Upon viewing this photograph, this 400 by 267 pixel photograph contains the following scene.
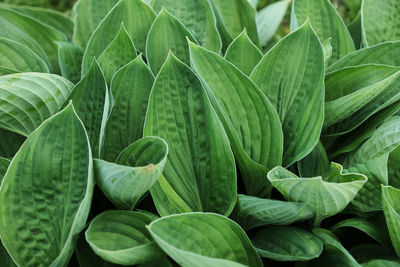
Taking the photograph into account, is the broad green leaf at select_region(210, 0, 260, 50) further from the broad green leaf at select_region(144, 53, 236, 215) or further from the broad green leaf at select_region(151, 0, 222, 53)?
the broad green leaf at select_region(144, 53, 236, 215)

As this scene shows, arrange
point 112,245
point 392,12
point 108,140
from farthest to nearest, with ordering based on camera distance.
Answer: point 392,12 < point 108,140 < point 112,245

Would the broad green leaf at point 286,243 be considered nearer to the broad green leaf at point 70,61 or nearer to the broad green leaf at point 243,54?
the broad green leaf at point 243,54

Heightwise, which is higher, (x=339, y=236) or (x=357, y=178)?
(x=357, y=178)

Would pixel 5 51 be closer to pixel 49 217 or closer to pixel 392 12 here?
pixel 49 217

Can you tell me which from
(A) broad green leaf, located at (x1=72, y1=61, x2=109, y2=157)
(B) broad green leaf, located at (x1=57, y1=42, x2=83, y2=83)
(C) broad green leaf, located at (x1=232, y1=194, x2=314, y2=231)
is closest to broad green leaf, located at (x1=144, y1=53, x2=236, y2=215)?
(C) broad green leaf, located at (x1=232, y1=194, x2=314, y2=231)

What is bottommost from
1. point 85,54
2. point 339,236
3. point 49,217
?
point 339,236

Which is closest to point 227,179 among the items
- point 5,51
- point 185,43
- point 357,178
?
point 357,178
